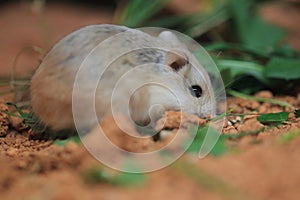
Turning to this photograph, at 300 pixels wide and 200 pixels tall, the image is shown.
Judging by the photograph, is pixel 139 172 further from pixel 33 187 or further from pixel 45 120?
pixel 45 120

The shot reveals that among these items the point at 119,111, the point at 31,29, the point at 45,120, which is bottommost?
the point at 31,29

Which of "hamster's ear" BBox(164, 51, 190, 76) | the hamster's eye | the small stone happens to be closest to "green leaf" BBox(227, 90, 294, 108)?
the hamster's eye

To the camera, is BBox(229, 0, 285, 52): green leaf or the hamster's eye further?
BBox(229, 0, 285, 52): green leaf

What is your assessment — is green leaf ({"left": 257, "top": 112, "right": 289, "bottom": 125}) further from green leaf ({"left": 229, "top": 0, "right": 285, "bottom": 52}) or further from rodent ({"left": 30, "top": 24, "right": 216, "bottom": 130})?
green leaf ({"left": 229, "top": 0, "right": 285, "bottom": 52})

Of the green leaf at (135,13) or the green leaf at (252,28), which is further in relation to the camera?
the green leaf at (252,28)

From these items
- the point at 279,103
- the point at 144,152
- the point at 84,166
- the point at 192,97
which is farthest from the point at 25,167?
the point at 279,103

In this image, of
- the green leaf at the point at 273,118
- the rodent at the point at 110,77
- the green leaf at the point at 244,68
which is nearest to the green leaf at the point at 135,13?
the green leaf at the point at 244,68

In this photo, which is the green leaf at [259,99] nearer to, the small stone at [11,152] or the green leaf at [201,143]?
the green leaf at [201,143]
